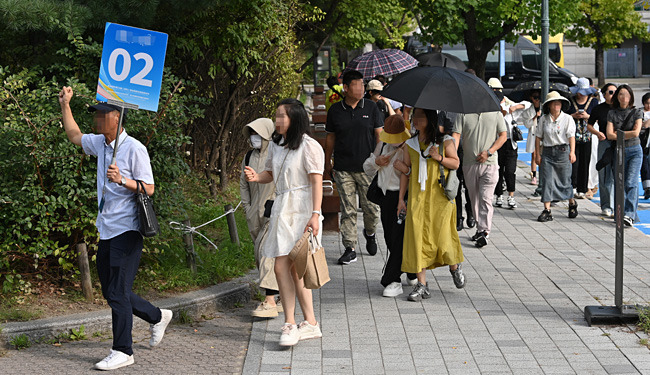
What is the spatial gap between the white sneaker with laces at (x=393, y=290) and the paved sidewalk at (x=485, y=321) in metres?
0.07

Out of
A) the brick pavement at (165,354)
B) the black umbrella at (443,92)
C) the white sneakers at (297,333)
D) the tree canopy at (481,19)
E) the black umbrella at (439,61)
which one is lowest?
the brick pavement at (165,354)

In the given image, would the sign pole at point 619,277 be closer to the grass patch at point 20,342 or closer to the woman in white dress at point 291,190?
the woman in white dress at point 291,190

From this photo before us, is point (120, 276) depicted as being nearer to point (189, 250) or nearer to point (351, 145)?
point (189, 250)

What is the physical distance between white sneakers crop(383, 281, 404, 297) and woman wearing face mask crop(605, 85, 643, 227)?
4.29 metres

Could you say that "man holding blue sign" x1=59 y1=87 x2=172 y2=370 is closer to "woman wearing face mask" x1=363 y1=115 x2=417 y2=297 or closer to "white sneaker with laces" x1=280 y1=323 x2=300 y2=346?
"white sneaker with laces" x1=280 y1=323 x2=300 y2=346

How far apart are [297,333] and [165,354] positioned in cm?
95

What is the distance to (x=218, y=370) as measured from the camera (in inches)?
231

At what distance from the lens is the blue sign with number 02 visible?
5816mm

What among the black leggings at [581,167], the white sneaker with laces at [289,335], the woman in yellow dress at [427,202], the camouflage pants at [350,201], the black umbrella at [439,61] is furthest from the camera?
the black umbrella at [439,61]

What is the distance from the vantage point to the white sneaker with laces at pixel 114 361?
580 cm

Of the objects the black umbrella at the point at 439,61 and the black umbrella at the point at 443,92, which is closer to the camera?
the black umbrella at the point at 443,92

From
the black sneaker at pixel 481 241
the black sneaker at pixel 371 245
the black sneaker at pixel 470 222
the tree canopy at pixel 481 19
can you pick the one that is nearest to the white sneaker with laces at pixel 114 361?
the black sneaker at pixel 371 245

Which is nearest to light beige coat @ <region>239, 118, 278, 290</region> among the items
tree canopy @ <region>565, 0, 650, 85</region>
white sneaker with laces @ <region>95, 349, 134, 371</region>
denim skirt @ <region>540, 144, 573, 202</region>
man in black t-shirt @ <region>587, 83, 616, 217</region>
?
white sneaker with laces @ <region>95, 349, 134, 371</region>

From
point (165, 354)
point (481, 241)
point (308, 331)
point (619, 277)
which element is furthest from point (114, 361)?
point (481, 241)
